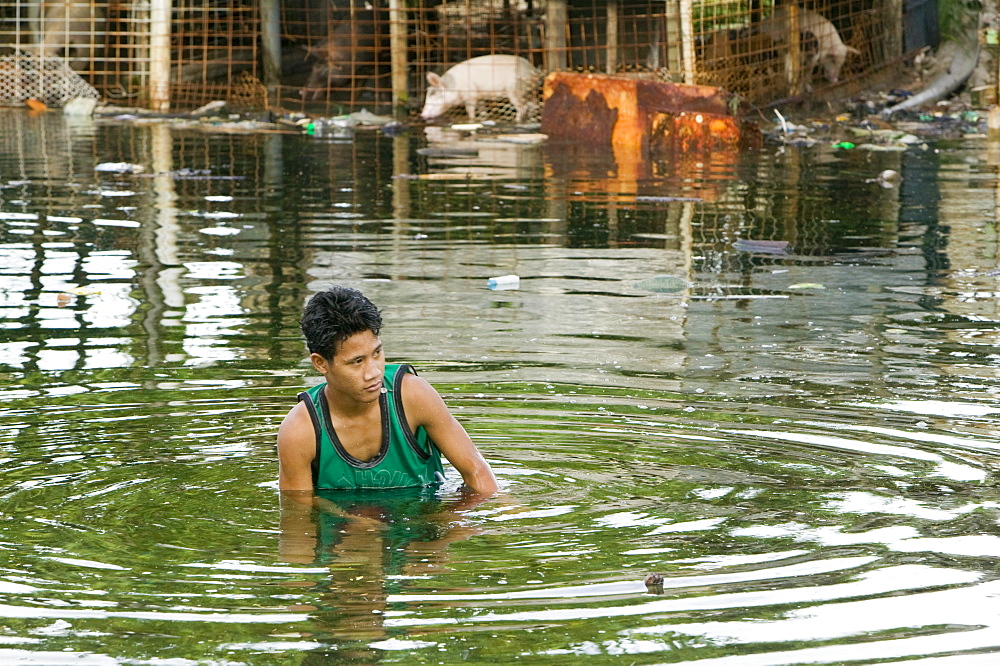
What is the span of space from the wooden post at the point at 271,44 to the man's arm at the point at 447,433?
60.6 feet

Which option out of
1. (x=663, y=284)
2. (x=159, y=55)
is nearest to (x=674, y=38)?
(x=159, y=55)

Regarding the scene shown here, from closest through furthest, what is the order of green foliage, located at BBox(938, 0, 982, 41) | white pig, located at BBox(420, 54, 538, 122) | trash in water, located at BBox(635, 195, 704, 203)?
1. trash in water, located at BBox(635, 195, 704, 203)
2. white pig, located at BBox(420, 54, 538, 122)
3. green foliage, located at BBox(938, 0, 982, 41)

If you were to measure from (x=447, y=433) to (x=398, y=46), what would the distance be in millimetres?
17230

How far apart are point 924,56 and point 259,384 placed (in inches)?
791

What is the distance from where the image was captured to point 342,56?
23297 millimetres

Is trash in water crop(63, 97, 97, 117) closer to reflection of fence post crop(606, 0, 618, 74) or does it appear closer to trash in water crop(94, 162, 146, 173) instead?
trash in water crop(94, 162, 146, 173)

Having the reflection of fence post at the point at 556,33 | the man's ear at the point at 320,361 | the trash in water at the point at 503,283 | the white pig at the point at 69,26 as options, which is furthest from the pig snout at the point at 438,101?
the man's ear at the point at 320,361

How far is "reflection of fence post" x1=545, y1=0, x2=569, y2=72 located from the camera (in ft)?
70.3

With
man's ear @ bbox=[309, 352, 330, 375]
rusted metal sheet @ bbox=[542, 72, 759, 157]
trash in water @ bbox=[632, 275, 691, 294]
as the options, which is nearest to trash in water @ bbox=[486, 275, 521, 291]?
trash in water @ bbox=[632, 275, 691, 294]

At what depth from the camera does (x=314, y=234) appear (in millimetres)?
11117

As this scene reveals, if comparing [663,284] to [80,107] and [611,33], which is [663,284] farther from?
[80,107]

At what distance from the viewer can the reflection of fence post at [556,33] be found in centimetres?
2142

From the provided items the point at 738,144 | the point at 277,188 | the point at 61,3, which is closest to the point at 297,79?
the point at 61,3

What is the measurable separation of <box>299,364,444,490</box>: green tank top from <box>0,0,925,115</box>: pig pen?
52.3ft
